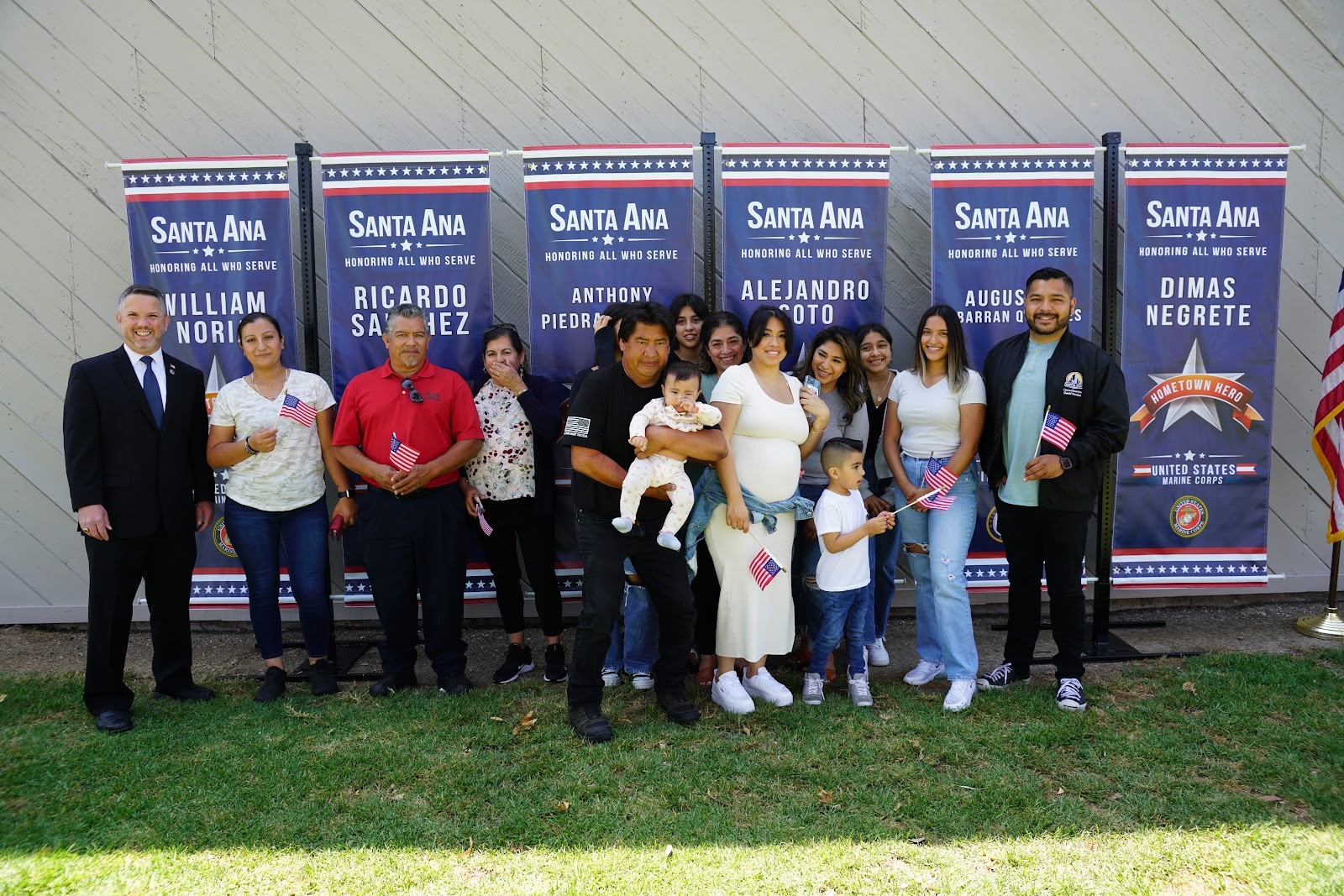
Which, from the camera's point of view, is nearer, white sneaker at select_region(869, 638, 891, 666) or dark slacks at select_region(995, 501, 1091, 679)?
dark slacks at select_region(995, 501, 1091, 679)

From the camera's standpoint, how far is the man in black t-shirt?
11.2ft

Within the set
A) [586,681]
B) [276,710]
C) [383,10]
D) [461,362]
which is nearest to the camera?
[586,681]

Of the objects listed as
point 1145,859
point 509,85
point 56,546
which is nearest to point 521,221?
point 509,85

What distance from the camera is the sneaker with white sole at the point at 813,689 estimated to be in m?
3.76

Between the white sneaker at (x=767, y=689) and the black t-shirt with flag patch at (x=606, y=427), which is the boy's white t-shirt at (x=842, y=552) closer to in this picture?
the white sneaker at (x=767, y=689)

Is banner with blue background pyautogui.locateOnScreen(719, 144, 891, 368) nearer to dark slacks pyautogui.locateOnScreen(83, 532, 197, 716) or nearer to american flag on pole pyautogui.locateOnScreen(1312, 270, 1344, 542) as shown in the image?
american flag on pole pyautogui.locateOnScreen(1312, 270, 1344, 542)

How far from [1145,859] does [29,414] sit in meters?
5.95

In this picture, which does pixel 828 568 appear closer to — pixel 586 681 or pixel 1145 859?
pixel 586 681

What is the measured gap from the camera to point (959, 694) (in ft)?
12.3

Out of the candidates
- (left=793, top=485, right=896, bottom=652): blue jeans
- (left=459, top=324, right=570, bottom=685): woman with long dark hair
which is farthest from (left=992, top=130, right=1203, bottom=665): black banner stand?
(left=459, top=324, right=570, bottom=685): woman with long dark hair

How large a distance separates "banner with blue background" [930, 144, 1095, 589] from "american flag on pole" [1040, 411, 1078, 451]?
0.92 metres

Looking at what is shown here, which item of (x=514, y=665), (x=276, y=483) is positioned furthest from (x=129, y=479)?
(x=514, y=665)

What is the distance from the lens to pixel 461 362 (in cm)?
456

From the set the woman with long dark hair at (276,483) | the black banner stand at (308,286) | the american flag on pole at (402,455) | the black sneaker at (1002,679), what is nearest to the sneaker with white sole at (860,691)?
the black sneaker at (1002,679)
